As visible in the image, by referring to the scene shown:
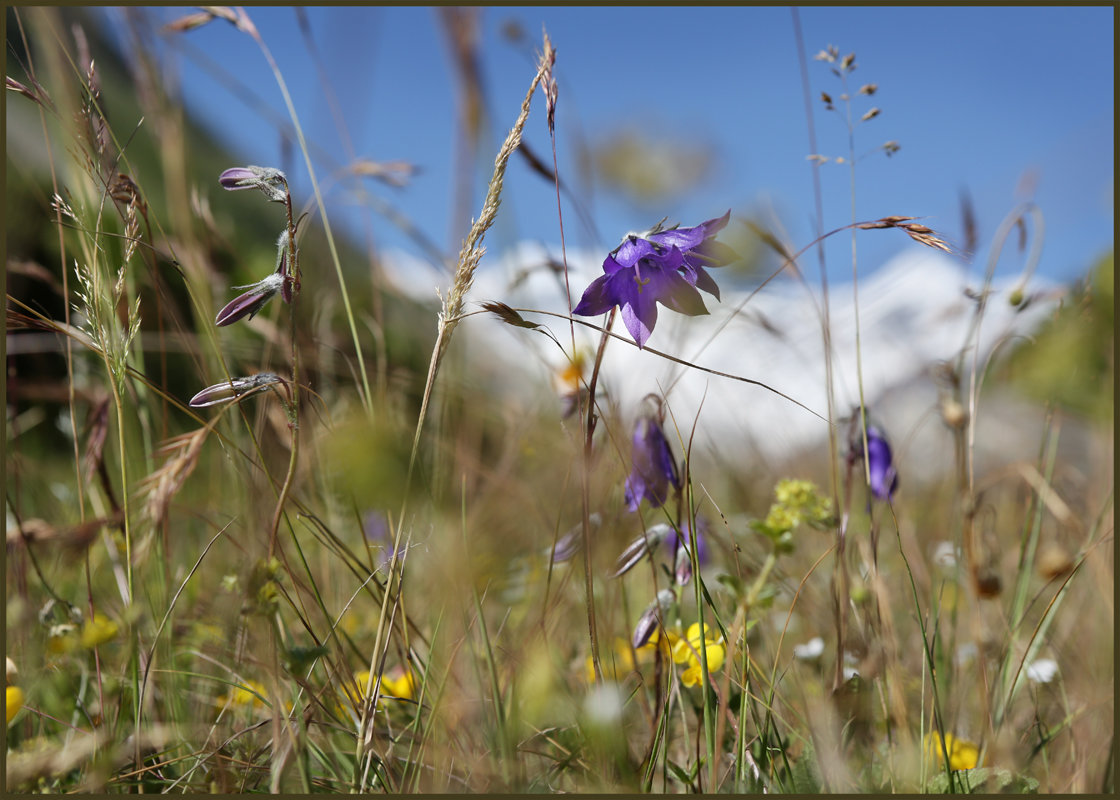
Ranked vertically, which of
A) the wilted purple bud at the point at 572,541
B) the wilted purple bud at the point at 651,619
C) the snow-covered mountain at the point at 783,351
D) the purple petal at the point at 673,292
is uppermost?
the snow-covered mountain at the point at 783,351

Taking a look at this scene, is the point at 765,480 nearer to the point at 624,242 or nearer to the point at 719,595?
the point at 719,595

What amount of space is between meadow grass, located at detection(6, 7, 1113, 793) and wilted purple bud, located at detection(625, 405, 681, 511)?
0.02 m

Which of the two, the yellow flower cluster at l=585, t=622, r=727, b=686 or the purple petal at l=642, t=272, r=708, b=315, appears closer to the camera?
the purple petal at l=642, t=272, r=708, b=315

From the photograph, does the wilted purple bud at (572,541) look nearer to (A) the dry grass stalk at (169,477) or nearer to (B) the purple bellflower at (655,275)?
(B) the purple bellflower at (655,275)

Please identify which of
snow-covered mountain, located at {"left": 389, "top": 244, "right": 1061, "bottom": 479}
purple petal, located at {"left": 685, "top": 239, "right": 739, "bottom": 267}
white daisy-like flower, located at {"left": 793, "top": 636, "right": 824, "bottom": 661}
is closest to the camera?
purple petal, located at {"left": 685, "top": 239, "right": 739, "bottom": 267}

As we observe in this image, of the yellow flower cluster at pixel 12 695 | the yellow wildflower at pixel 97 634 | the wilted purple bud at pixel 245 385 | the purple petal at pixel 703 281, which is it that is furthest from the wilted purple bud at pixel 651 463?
the yellow flower cluster at pixel 12 695

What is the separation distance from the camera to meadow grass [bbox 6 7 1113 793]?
0.95m

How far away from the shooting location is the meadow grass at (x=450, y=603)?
946 mm

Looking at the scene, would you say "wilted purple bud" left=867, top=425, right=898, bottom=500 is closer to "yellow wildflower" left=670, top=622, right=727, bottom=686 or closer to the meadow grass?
the meadow grass

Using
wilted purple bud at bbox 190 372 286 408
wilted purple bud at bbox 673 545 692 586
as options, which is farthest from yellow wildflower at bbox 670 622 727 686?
wilted purple bud at bbox 190 372 286 408

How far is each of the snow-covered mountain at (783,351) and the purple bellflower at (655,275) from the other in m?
0.56

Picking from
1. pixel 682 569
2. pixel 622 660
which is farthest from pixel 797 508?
pixel 622 660

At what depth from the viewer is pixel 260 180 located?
96 centimetres

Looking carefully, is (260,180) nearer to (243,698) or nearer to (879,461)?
(243,698)
